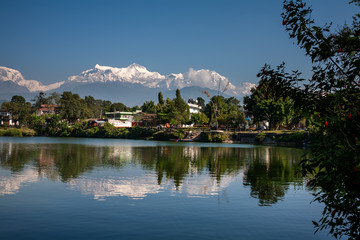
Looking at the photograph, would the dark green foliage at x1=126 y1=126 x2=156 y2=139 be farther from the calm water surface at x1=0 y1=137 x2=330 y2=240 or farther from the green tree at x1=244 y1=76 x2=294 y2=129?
the calm water surface at x1=0 y1=137 x2=330 y2=240

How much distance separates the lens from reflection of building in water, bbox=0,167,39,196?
70.5 feet

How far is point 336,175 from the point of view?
805 cm

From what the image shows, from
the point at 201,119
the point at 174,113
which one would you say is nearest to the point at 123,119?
the point at 174,113

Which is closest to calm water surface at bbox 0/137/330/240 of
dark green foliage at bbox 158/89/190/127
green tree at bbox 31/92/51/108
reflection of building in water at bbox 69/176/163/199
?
reflection of building in water at bbox 69/176/163/199

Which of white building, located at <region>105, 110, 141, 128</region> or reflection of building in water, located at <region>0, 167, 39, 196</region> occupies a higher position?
white building, located at <region>105, 110, 141, 128</region>

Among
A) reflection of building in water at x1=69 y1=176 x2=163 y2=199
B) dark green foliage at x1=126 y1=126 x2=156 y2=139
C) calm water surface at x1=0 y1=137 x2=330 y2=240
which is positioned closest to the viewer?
calm water surface at x1=0 y1=137 x2=330 y2=240

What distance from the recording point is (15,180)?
2492 cm

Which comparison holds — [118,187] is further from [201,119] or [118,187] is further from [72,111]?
[72,111]

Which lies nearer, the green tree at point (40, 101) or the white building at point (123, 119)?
the white building at point (123, 119)

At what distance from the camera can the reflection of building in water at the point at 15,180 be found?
21.5m

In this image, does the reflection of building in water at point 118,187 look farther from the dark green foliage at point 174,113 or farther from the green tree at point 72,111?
the green tree at point 72,111

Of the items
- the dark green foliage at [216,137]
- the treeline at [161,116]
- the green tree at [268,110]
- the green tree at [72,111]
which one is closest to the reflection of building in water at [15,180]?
the dark green foliage at [216,137]

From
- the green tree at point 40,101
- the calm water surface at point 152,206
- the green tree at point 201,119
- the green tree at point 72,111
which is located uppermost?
the green tree at point 40,101

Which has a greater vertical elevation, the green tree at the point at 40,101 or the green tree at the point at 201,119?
the green tree at the point at 40,101
